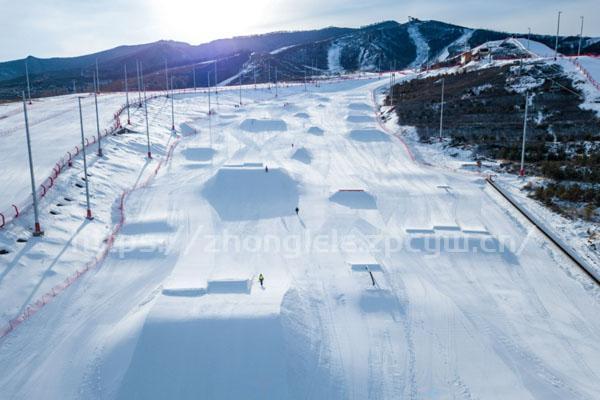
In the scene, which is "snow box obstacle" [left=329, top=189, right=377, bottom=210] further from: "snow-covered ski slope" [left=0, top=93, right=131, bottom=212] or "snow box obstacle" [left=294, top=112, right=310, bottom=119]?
"snow box obstacle" [left=294, top=112, right=310, bottom=119]

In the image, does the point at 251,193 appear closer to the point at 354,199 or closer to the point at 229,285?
the point at 354,199

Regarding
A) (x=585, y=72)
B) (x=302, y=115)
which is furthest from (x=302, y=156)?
(x=585, y=72)

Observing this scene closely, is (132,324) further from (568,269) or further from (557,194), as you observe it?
(557,194)

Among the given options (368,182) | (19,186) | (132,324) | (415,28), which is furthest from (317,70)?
(132,324)

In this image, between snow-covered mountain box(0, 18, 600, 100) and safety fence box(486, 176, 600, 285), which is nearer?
safety fence box(486, 176, 600, 285)

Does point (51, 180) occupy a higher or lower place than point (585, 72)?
lower

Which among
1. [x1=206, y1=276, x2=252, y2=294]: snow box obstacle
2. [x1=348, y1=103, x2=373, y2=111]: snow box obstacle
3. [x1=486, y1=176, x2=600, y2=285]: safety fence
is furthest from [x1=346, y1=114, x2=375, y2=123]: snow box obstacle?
[x1=206, y1=276, x2=252, y2=294]: snow box obstacle

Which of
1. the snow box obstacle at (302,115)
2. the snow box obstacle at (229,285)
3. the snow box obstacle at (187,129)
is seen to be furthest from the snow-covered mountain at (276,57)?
the snow box obstacle at (229,285)
